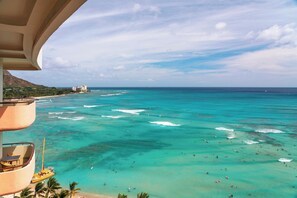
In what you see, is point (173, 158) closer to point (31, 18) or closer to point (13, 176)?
point (13, 176)

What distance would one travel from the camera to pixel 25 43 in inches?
300

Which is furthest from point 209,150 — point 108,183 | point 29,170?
point 29,170

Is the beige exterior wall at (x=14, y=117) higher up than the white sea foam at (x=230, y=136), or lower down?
higher up

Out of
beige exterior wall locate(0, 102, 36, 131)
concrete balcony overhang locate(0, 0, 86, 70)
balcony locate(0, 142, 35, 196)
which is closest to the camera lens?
concrete balcony overhang locate(0, 0, 86, 70)

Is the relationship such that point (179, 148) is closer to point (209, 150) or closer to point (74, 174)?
point (209, 150)

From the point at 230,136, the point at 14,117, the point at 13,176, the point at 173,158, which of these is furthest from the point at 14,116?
the point at 230,136

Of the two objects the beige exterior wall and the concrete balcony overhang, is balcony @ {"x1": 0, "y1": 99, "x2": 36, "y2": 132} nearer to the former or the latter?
the beige exterior wall

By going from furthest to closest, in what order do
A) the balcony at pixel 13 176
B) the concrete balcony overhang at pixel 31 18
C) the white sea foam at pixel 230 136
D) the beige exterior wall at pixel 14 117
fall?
the white sea foam at pixel 230 136 < the beige exterior wall at pixel 14 117 < the balcony at pixel 13 176 < the concrete balcony overhang at pixel 31 18

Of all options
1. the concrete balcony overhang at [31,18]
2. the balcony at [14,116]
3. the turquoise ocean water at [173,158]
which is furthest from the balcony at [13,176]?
the turquoise ocean water at [173,158]

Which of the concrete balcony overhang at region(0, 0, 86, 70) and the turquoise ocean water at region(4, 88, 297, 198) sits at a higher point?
the concrete balcony overhang at region(0, 0, 86, 70)

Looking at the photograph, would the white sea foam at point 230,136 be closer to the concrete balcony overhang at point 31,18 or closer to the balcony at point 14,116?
the balcony at point 14,116

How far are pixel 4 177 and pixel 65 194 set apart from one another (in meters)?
13.2

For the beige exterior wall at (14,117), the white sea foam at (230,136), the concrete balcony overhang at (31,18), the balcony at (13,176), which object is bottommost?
the white sea foam at (230,136)

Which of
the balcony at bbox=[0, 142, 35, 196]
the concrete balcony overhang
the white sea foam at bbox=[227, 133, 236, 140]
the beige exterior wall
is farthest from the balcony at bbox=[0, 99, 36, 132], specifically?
the white sea foam at bbox=[227, 133, 236, 140]
